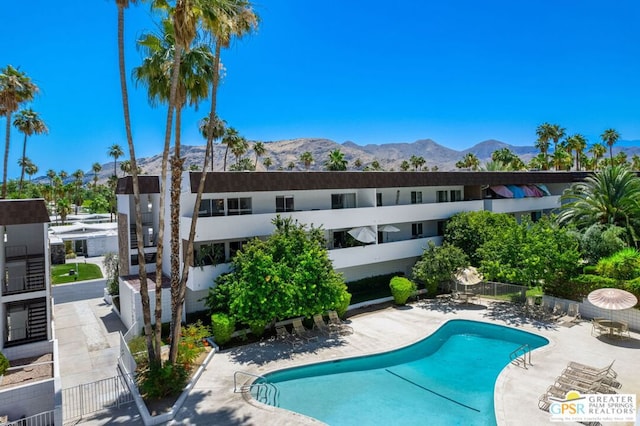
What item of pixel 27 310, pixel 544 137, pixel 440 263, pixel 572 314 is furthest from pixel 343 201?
pixel 544 137

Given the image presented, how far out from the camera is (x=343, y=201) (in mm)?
29844

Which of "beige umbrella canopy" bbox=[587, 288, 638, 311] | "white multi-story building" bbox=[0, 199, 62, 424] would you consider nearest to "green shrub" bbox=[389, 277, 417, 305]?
"beige umbrella canopy" bbox=[587, 288, 638, 311]

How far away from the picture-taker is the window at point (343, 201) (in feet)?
96.6

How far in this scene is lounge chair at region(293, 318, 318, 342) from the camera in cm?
2217

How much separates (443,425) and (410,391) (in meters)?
2.72

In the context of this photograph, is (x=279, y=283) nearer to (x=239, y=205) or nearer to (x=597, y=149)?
(x=239, y=205)

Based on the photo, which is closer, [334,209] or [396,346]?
[396,346]

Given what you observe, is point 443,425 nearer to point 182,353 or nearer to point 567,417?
point 567,417

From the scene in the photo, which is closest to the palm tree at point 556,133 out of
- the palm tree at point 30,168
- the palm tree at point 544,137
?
the palm tree at point 544,137

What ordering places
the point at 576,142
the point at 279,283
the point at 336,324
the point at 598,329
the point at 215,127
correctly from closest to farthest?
the point at 279,283 < the point at 598,329 < the point at 336,324 < the point at 215,127 < the point at 576,142

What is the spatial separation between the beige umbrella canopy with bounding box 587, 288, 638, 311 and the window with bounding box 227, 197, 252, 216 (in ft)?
68.8

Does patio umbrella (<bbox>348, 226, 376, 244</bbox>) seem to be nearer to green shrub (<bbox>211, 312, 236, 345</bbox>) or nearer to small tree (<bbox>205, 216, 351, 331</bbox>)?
small tree (<bbox>205, 216, 351, 331</bbox>)

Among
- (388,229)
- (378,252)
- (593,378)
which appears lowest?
(593,378)

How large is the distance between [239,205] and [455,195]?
69.0 ft
